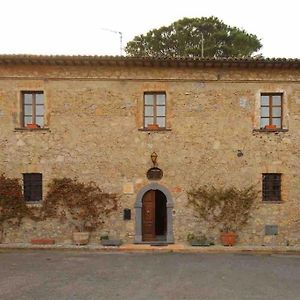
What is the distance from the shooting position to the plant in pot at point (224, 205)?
43.2ft

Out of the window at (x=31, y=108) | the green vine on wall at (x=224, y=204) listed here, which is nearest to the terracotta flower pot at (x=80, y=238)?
the green vine on wall at (x=224, y=204)

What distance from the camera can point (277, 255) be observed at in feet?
39.3

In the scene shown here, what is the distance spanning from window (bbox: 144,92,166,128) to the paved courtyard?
198 inches

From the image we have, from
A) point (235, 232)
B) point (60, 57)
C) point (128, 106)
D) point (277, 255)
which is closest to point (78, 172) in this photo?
point (128, 106)

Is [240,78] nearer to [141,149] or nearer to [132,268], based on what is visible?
[141,149]

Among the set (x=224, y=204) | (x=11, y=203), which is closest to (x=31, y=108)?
(x=11, y=203)

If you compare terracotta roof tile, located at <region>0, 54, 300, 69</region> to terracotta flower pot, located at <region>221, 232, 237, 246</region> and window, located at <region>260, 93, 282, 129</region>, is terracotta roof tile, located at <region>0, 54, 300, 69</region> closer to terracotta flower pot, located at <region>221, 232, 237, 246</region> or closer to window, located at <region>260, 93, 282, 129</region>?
window, located at <region>260, 93, 282, 129</region>

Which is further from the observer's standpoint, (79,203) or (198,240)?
(79,203)

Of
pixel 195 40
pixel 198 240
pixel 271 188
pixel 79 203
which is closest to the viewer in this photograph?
pixel 198 240

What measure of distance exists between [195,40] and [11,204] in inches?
775

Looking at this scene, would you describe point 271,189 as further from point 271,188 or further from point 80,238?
point 80,238

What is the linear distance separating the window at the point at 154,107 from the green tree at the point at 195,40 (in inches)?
544

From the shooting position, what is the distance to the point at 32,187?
1326 centimetres

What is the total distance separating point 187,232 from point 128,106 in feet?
17.8
